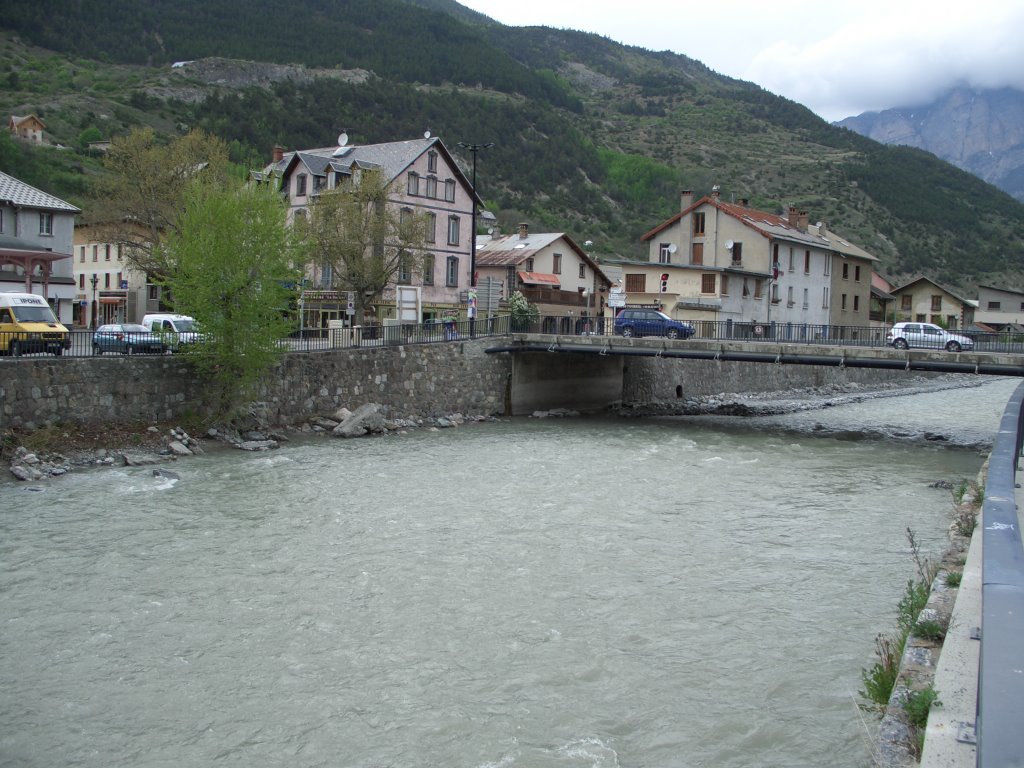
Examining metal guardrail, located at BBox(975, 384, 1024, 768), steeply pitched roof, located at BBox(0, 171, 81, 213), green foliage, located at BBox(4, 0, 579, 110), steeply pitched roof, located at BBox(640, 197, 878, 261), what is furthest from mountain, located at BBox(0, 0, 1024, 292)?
metal guardrail, located at BBox(975, 384, 1024, 768)

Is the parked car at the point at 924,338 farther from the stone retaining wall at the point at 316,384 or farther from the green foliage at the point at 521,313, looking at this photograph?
the green foliage at the point at 521,313

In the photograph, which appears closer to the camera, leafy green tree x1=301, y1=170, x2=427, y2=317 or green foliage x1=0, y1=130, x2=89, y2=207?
leafy green tree x1=301, y1=170, x2=427, y2=317

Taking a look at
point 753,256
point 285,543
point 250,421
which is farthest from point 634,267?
point 285,543

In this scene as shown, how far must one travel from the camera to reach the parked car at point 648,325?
4541 centimetres

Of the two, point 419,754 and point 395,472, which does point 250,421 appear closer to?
point 395,472

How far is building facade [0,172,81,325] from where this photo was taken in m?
46.3

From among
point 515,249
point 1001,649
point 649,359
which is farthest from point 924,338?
point 1001,649

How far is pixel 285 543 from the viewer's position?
709 inches

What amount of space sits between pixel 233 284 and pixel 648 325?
22.6 metres

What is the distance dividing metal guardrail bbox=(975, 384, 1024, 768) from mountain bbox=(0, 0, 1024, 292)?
8619 cm

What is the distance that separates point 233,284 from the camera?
31.0 metres

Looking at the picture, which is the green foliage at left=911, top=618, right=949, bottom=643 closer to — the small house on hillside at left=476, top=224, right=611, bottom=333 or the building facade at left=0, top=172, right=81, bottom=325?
the building facade at left=0, top=172, right=81, bottom=325

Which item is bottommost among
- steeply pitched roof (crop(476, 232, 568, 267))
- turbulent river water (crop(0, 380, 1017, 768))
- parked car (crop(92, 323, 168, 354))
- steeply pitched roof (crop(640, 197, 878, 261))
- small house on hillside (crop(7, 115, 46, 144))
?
turbulent river water (crop(0, 380, 1017, 768))

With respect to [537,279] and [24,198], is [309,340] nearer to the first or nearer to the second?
[24,198]
